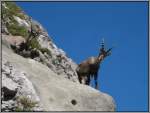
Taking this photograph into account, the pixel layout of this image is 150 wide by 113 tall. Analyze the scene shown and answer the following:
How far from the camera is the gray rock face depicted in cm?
3149

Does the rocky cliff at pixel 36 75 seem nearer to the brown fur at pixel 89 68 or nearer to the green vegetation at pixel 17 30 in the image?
the green vegetation at pixel 17 30

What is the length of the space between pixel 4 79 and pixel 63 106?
13.8 ft

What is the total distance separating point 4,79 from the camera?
3033cm

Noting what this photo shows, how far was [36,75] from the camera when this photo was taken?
35.8m

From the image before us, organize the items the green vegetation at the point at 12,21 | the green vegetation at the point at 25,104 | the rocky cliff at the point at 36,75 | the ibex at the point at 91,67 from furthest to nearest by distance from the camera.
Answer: the green vegetation at the point at 12,21, the ibex at the point at 91,67, the rocky cliff at the point at 36,75, the green vegetation at the point at 25,104

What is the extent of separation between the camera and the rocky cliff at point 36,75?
30.5 meters

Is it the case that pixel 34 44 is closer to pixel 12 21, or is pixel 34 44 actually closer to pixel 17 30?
pixel 17 30

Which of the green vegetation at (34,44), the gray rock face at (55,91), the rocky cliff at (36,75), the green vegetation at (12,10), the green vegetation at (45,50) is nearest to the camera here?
the rocky cliff at (36,75)

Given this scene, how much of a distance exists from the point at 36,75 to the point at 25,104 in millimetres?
6118

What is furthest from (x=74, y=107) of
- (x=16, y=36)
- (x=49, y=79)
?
(x=16, y=36)

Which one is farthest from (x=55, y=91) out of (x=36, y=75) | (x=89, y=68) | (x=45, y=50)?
(x=45, y=50)

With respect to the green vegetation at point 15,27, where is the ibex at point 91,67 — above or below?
below

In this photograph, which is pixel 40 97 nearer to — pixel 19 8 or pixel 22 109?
pixel 22 109

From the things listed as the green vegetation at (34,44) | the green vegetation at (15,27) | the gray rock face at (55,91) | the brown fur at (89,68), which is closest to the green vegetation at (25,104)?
the gray rock face at (55,91)
